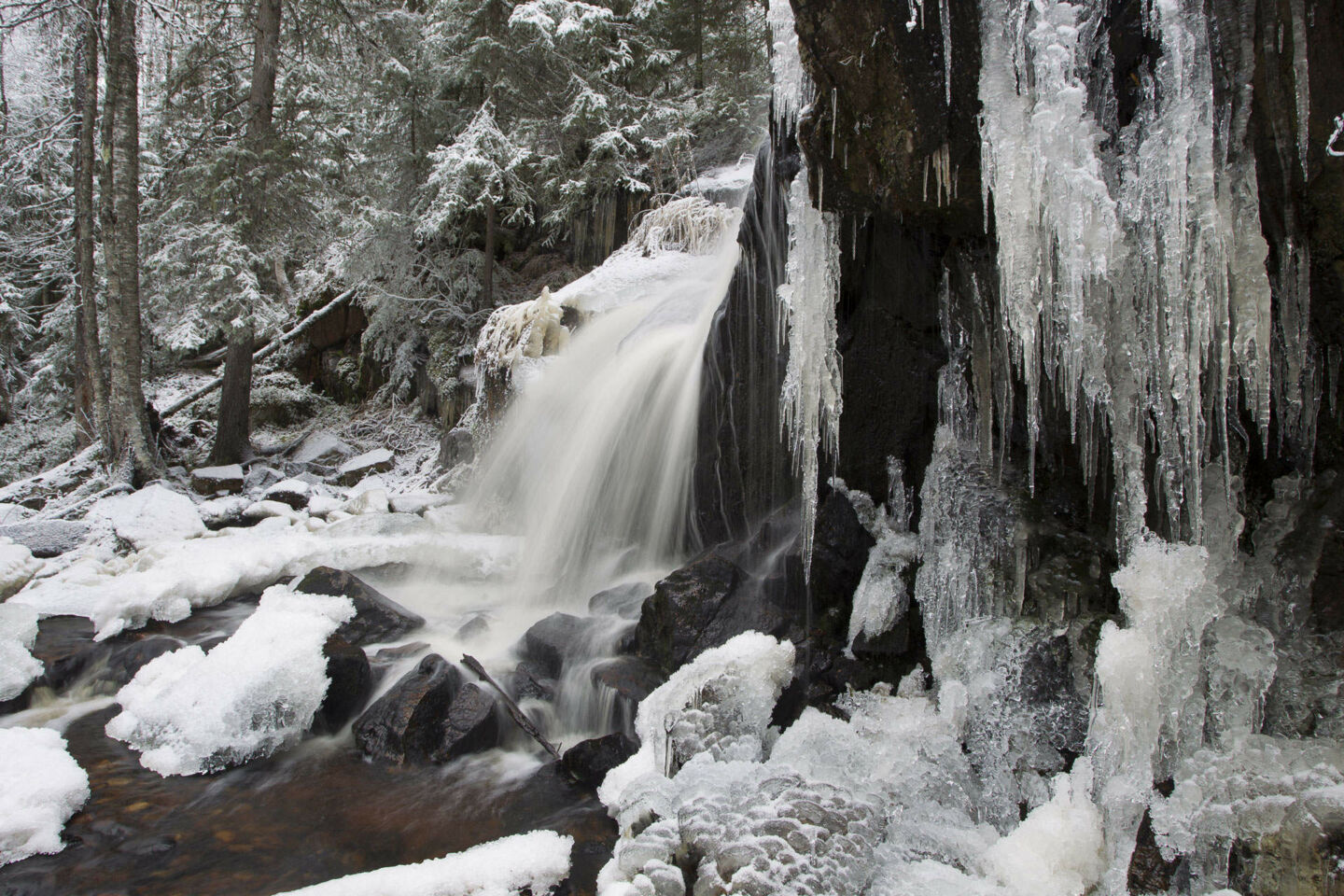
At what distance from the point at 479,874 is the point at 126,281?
9999mm

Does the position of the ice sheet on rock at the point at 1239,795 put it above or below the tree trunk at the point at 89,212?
below

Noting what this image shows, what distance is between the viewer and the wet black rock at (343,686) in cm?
460

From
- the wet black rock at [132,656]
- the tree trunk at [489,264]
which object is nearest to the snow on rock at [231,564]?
the wet black rock at [132,656]

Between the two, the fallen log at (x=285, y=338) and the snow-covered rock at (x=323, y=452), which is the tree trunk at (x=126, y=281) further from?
the fallen log at (x=285, y=338)

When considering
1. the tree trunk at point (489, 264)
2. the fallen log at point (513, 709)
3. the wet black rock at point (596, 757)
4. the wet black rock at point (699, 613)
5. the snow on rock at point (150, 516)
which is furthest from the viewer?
the tree trunk at point (489, 264)

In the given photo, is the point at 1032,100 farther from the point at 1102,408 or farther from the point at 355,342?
the point at 355,342

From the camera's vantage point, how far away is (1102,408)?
3.04 m

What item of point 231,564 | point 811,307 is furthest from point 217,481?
point 811,307

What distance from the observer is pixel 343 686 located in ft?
15.5

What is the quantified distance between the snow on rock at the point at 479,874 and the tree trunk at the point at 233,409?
396 inches

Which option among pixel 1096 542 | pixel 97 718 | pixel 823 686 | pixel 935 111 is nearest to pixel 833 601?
pixel 823 686

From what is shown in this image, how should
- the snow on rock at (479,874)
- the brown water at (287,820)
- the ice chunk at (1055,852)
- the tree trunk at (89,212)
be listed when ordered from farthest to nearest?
1. the tree trunk at (89,212)
2. the brown water at (287,820)
3. the snow on rock at (479,874)
4. the ice chunk at (1055,852)

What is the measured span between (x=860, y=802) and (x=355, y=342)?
14.7m

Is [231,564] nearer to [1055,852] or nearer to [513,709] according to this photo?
[513,709]
